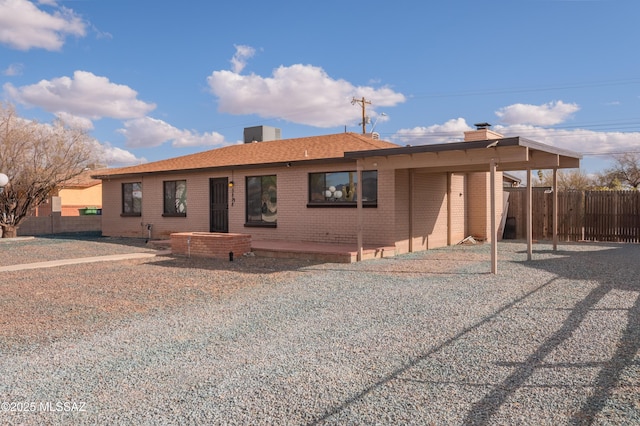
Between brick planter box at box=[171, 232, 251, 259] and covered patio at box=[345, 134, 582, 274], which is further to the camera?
brick planter box at box=[171, 232, 251, 259]

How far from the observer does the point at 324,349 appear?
185 inches

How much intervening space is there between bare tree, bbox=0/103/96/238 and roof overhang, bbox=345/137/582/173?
1501 cm

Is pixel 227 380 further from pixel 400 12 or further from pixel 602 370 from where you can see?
pixel 400 12

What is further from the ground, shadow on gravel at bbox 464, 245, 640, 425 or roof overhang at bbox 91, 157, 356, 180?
roof overhang at bbox 91, 157, 356, 180

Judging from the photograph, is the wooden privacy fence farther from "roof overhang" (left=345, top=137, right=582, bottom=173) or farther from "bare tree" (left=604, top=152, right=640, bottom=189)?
"bare tree" (left=604, top=152, right=640, bottom=189)

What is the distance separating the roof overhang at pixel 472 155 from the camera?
361 inches

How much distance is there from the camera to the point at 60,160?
20.6 m

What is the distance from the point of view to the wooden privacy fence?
1659cm

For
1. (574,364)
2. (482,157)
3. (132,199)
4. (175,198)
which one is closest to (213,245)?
(175,198)

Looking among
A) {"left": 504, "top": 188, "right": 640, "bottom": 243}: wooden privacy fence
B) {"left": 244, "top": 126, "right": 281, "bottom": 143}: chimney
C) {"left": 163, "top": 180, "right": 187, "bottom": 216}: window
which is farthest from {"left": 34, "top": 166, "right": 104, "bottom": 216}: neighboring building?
{"left": 504, "top": 188, "right": 640, "bottom": 243}: wooden privacy fence

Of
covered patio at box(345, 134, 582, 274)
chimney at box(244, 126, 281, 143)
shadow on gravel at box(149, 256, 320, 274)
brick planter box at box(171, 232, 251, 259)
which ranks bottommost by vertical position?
shadow on gravel at box(149, 256, 320, 274)

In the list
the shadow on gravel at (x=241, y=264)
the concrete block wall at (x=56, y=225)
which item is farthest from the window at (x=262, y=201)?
the concrete block wall at (x=56, y=225)

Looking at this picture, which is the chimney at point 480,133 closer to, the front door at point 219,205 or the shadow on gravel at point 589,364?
the shadow on gravel at point 589,364

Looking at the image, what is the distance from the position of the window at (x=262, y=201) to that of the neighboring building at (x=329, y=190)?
33 mm
